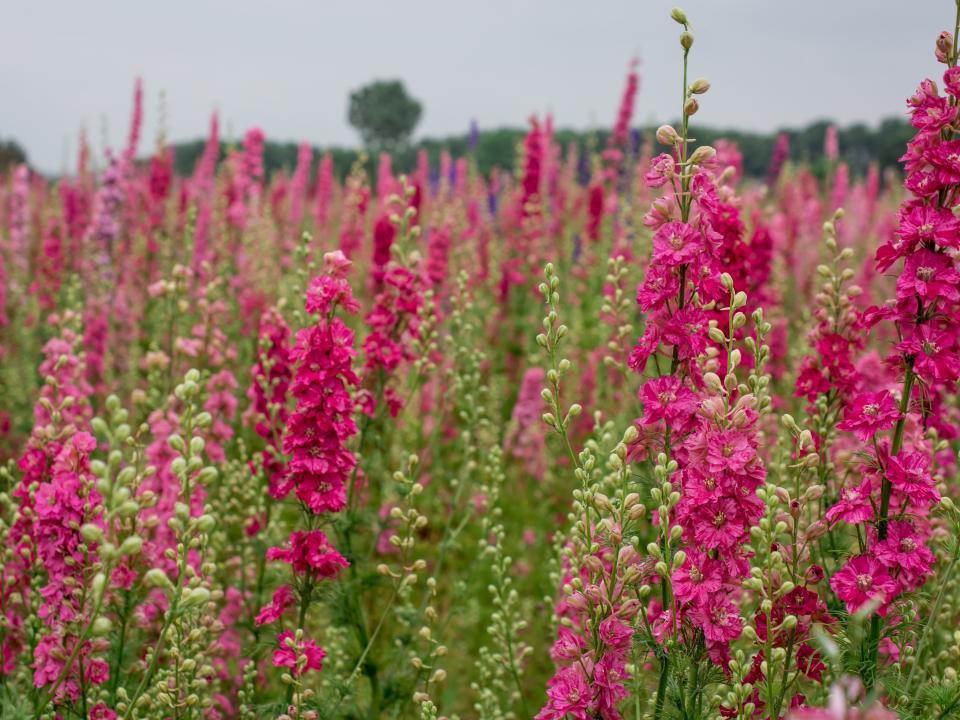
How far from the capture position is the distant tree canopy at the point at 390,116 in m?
27.8

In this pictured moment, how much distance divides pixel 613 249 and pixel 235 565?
4.73 meters

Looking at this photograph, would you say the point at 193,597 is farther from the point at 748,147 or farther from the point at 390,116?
the point at 390,116

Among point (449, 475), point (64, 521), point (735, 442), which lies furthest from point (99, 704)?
point (449, 475)

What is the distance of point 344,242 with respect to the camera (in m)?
7.43

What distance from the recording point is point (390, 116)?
37.6 metres

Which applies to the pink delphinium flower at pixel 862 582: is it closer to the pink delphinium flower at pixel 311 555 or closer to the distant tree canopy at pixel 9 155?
the pink delphinium flower at pixel 311 555

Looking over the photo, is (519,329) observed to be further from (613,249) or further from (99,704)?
(99,704)

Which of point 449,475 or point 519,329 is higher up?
point 519,329

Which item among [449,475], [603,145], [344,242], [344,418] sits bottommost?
[449,475]

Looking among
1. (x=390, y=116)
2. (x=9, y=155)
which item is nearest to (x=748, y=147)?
(x=390, y=116)

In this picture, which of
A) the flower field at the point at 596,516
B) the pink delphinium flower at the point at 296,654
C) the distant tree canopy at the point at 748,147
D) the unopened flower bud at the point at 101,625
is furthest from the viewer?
the distant tree canopy at the point at 748,147

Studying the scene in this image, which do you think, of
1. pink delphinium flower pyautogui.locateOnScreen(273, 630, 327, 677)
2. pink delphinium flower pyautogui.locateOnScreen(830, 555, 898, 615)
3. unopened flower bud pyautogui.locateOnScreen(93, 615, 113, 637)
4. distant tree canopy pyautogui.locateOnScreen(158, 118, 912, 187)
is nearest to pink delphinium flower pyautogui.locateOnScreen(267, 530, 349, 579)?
pink delphinium flower pyautogui.locateOnScreen(273, 630, 327, 677)

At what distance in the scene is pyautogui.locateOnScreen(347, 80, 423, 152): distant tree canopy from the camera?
91.4 feet

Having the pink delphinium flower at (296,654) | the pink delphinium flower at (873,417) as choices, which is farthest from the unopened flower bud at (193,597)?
the pink delphinium flower at (873,417)
